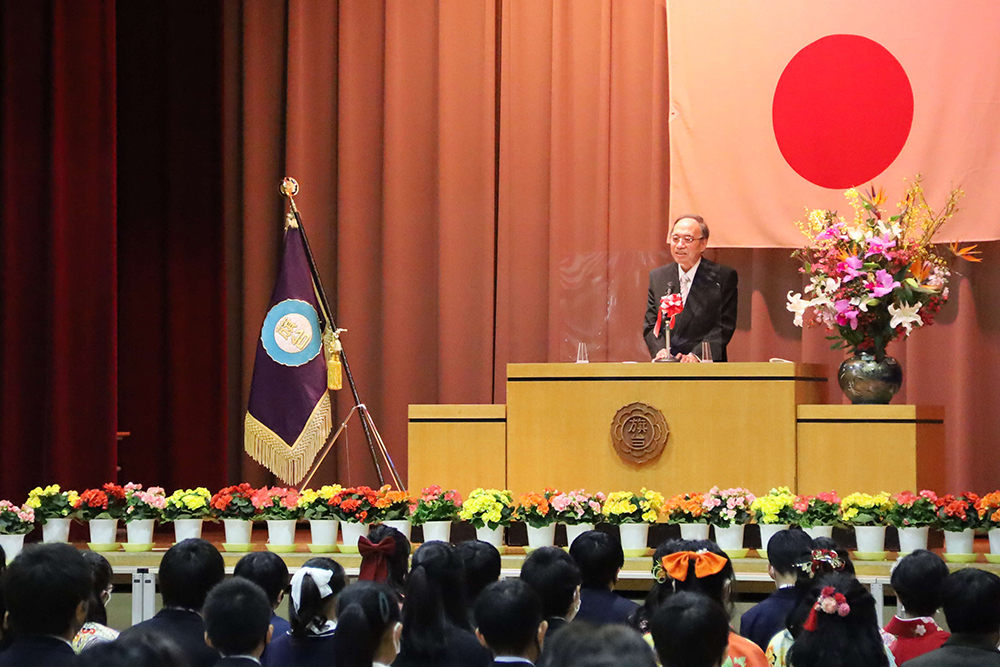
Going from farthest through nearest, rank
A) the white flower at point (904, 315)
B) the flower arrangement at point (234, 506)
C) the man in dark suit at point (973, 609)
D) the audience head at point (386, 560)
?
the flower arrangement at point (234, 506) → the white flower at point (904, 315) → the audience head at point (386, 560) → the man in dark suit at point (973, 609)

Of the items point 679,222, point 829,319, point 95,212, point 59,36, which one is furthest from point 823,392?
point 59,36

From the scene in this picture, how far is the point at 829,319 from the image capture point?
5617mm

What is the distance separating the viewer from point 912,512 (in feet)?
16.6

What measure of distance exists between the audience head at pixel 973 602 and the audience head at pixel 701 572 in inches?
19.7

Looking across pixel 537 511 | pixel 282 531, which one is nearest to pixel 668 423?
pixel 537 511

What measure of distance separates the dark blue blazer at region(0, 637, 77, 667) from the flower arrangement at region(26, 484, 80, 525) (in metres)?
3.11

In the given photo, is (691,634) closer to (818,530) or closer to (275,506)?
(818,530)

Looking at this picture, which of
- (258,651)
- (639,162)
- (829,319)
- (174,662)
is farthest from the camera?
(639,162)

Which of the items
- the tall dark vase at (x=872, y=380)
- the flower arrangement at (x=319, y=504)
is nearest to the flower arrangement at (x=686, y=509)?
the tall dark vase at (x=872, y=380)

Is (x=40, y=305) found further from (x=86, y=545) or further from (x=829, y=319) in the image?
(x=829, y=319)

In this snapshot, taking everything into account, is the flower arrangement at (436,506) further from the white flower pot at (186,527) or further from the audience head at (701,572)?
the audience head at (701,572)

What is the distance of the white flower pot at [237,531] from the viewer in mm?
5609

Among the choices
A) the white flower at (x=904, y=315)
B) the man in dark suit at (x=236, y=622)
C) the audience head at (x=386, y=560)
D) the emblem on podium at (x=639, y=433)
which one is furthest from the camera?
the white flower at (x=904, y=315)

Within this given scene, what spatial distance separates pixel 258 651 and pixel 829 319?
3.53m
